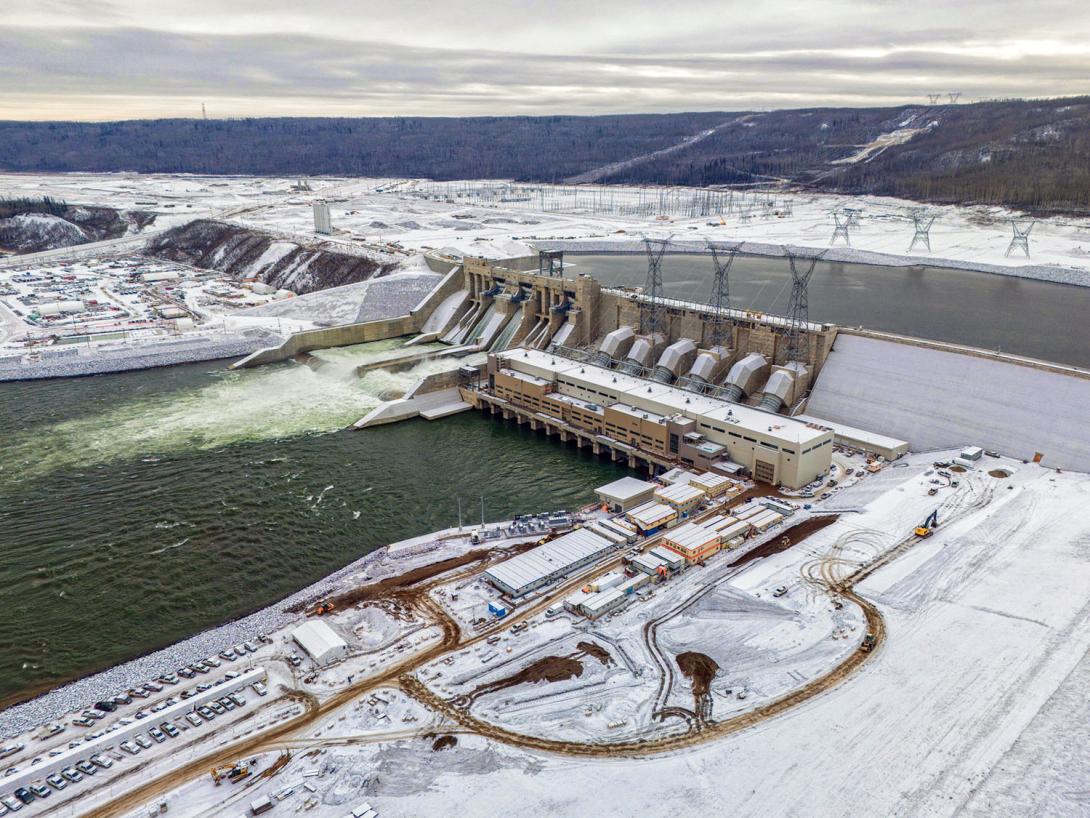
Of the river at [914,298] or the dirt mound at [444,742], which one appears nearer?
the dirt mound at [444,742]

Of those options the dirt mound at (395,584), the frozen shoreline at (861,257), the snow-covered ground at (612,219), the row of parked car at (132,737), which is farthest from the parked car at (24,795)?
the frozen shoreline at (861,257)

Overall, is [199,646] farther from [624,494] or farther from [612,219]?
[612,219]

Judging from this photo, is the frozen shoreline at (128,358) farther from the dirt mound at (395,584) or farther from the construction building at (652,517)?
the construction building at (652,517)

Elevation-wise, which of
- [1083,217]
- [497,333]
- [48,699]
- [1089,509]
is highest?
[1083,217]

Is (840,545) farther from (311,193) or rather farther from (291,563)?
(311,193)

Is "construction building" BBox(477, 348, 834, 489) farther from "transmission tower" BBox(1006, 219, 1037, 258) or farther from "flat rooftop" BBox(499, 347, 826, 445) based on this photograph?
"transmission tower" BBox(1006, 219, 1037, 258)

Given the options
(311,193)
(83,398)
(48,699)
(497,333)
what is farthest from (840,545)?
(311,193)

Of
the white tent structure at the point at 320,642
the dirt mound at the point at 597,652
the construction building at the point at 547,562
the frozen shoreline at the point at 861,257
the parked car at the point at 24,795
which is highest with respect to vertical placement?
the frozen shoreline at the point at 861,257
